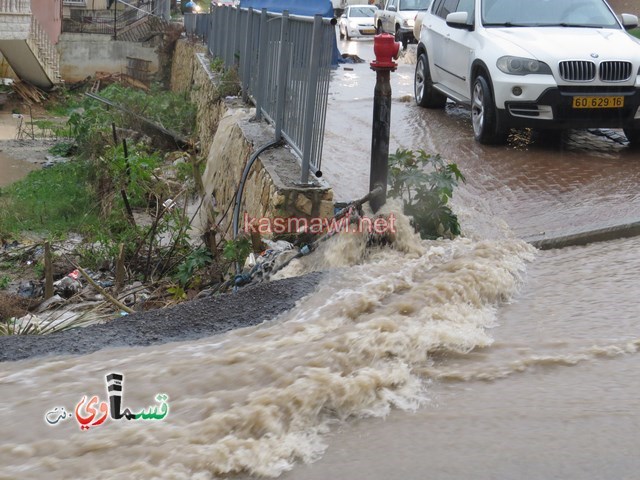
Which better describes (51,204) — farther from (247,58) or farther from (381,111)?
(381,111)

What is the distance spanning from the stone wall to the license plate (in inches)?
126

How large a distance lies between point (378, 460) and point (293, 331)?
1.49 metres

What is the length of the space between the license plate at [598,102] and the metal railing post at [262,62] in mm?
3274

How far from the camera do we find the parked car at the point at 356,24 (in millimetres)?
33250

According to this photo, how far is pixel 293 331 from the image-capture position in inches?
224

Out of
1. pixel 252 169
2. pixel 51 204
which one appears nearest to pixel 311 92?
pixel 252 169

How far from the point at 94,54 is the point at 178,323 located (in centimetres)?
3037

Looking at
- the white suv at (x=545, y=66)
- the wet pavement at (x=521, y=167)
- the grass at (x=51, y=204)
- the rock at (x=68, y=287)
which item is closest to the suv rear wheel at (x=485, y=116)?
the white suv at (x=545, y=66)

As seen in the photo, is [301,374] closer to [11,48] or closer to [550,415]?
[550,415]

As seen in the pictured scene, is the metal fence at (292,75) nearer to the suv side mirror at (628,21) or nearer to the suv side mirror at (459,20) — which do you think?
the suv side mirror at (459,20)

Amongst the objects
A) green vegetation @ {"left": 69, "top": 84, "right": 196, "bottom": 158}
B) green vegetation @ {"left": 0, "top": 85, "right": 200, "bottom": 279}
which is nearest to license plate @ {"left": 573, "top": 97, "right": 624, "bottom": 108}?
green vegetation @ {"left": 0, "top": 85, "right": 200, "bottom": 279}

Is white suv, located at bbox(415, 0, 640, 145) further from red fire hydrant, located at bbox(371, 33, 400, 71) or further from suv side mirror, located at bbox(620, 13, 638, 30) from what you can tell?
red fire hydrant, located at bbox(371, 33, 400, 71)

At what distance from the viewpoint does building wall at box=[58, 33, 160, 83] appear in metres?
33.9

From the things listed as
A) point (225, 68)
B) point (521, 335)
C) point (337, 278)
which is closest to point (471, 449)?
point (521, 335)
